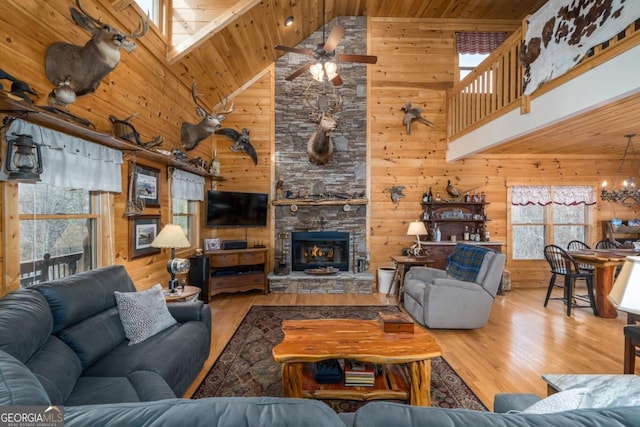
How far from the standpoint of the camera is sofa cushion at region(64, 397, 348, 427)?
71 centimetres

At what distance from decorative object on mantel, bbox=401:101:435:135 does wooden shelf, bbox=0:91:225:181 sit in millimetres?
4428

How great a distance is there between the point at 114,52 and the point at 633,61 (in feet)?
13.9

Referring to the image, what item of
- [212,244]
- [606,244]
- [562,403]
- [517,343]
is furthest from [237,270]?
[606,244]

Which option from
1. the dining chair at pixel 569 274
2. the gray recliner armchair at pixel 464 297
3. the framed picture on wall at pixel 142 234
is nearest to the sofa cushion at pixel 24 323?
the framed picture on wall at pixel 142 234

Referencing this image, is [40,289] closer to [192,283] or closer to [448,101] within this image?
[192,283]

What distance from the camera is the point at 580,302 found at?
4.86 m

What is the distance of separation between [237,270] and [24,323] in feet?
12.5

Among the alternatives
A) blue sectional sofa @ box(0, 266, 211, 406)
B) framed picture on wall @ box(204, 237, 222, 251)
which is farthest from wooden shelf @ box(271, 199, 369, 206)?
blue sectional sofa @ box(0, 266, 211, 406)

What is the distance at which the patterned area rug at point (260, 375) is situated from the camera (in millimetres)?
2303

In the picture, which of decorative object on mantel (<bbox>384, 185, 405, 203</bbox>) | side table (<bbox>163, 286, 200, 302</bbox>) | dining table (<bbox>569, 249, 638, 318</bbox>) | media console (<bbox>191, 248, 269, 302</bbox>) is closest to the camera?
side table (<bbox>163, 286, 200, 302</bbox>)

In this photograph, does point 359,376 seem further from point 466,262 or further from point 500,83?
point 500,83

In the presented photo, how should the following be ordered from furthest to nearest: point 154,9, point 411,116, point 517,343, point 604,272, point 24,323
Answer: point 411,116, point 604,272, point 154,9, point 517,343, point 24,323

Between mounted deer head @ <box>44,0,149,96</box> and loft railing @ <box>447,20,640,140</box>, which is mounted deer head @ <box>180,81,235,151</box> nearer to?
mounted deer head @ <box>44,0,149,96</box>

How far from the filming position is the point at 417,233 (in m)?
5.13
